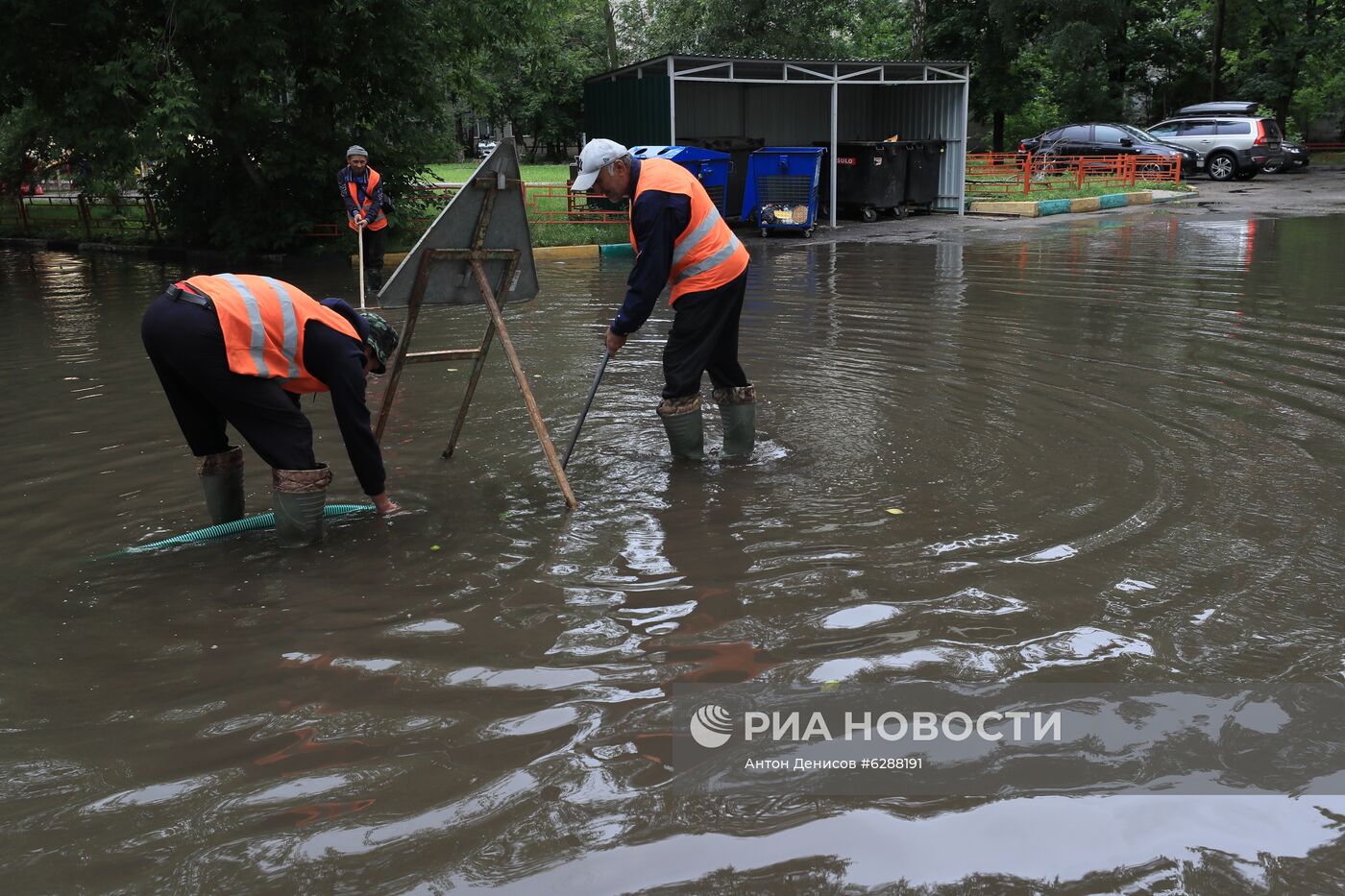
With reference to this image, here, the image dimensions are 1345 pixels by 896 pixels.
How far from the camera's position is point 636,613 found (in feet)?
14.1

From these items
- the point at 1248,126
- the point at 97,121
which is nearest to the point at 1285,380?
the point at 97,121

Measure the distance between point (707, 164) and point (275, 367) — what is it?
48.1 ft

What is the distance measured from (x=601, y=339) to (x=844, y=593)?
594cm

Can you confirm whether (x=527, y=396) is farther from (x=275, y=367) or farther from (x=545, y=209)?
(x=545, y=209)

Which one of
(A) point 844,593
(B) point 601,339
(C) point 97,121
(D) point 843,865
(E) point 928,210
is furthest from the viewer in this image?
(E) point 928,210

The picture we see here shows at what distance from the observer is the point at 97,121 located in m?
14.8

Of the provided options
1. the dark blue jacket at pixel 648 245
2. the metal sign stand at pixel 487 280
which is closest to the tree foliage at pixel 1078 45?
the metal sign stand at pixel 487 280

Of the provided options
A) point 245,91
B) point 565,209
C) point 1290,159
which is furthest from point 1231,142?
point 245,91

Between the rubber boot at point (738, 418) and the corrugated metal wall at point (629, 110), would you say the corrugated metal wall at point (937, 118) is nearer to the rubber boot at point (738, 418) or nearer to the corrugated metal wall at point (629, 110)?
the corrugated metal wall at point (629, 110)

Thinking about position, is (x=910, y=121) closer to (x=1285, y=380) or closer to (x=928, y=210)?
(x=928, y=210)

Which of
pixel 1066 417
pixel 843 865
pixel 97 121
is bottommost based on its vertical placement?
pixel 843 865

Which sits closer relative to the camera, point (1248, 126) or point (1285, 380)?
point (1285, 380)

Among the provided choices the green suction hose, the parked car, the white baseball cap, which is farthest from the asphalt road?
the green suction hose

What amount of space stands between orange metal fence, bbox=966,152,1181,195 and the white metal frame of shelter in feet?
6.65
